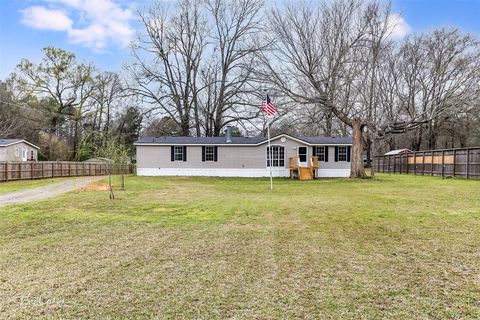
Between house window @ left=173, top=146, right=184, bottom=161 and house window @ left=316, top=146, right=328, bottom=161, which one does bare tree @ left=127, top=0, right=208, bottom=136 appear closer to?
house window @ left=173, top=146, right=184, bottom=161

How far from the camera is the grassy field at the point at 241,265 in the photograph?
3279mm

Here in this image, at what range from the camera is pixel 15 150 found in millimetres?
30578

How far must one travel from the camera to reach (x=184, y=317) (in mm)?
3090

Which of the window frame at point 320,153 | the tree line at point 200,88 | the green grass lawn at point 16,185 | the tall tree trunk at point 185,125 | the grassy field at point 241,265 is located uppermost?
the tree line at point 200,88

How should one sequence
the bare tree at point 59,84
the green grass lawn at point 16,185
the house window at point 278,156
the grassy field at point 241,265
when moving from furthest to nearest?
the bare tree at point 59,84, the house window at point 278,156, the green grass lawn at point 16,185, the grassy field at point 241,265

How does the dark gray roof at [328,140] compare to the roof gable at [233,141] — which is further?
the dark gray roof at [328,140]

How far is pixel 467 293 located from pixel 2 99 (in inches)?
1590

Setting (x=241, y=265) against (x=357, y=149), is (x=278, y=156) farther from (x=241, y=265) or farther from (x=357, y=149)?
(x=241, y=265)

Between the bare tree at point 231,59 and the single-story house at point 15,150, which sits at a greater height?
the bare tree at point 231,59

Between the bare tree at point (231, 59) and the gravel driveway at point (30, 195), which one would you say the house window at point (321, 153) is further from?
the gravel driveway at point (30, 195)

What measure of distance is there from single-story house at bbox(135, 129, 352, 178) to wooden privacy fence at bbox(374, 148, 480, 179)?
5877 mm

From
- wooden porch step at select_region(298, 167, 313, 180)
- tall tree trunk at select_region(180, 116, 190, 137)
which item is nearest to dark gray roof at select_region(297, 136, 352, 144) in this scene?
wooden porch step at select_region(298, 167, 313, 180)

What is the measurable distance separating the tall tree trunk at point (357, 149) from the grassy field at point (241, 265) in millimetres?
14436

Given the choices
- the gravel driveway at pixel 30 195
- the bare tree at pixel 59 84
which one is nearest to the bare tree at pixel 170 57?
the bare tree at pixel 59 84
